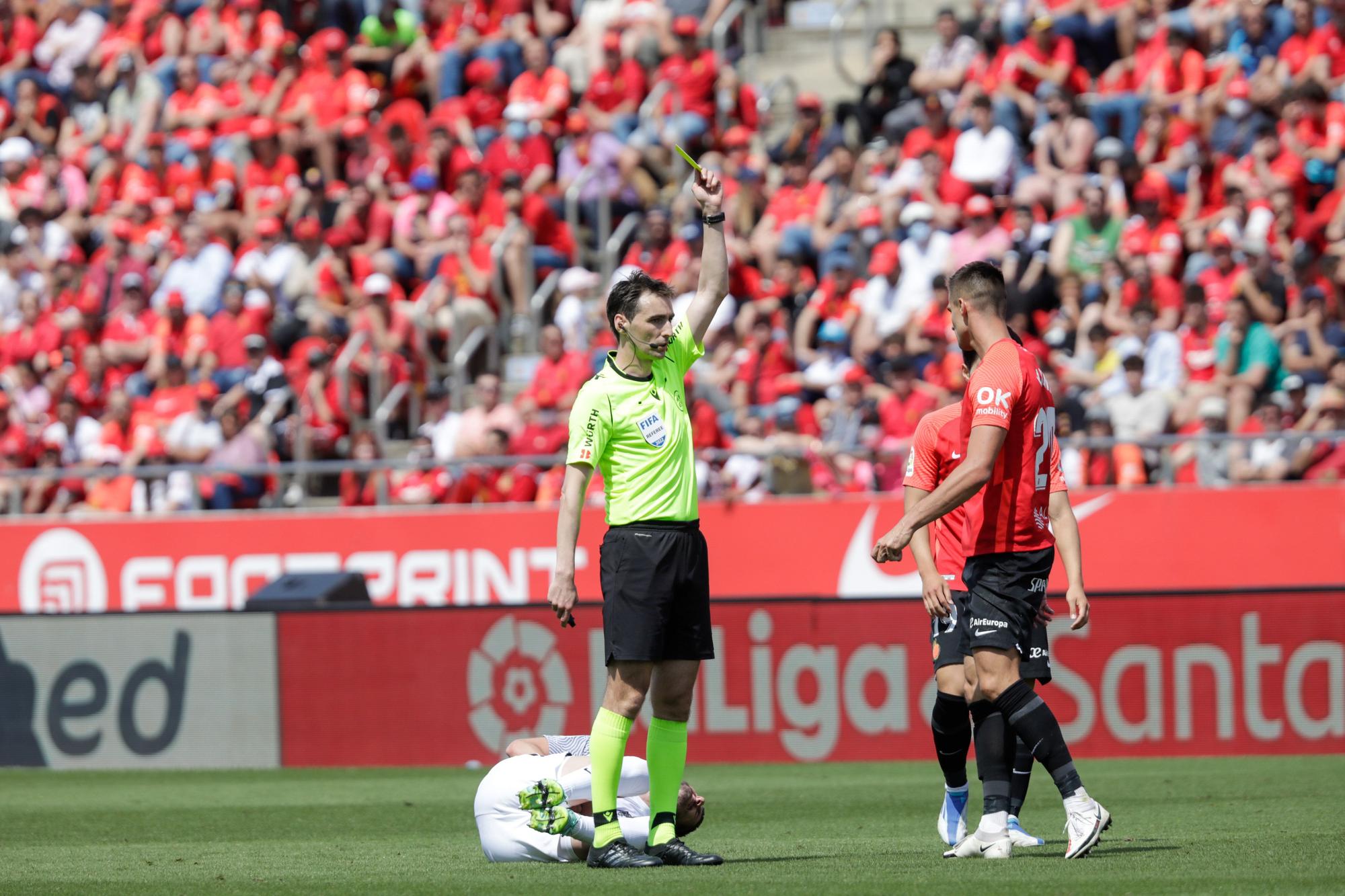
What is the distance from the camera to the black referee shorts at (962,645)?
7863mm

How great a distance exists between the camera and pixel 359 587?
1557cm

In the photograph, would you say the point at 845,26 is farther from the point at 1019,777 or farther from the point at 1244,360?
the point at 1019,777

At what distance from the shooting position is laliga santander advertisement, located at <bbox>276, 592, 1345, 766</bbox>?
537 inches

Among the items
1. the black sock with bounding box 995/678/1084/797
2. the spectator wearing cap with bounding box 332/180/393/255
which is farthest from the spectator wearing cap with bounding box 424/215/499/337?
the black sock with bounding box 995/678/1084/797

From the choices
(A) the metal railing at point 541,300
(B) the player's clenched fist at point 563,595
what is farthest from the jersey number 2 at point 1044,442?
(A) the metal railing at point 541,300

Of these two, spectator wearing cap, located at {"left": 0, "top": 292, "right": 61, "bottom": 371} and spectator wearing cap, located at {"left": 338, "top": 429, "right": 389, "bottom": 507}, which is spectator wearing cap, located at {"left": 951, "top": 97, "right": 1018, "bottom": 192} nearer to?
spectator wearing cap, located at {"left": 338, "top": 429, "right": 389, "bottom": 507}

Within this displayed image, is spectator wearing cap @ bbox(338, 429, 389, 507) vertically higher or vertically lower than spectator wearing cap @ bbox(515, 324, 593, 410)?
lower

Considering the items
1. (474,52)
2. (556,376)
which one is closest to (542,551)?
(556,376)

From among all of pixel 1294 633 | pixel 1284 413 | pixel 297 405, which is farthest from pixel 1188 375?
pixel 297 405

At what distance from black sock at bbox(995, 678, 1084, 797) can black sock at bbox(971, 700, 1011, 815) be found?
147 millimetres

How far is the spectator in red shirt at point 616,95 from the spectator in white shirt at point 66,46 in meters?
7.46

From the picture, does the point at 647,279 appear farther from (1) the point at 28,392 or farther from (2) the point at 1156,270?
(1) the point at 28,392

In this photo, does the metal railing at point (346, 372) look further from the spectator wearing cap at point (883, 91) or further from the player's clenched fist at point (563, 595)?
the player's clenched fist at point (563, 595)

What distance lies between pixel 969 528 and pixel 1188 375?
895 centimetres
